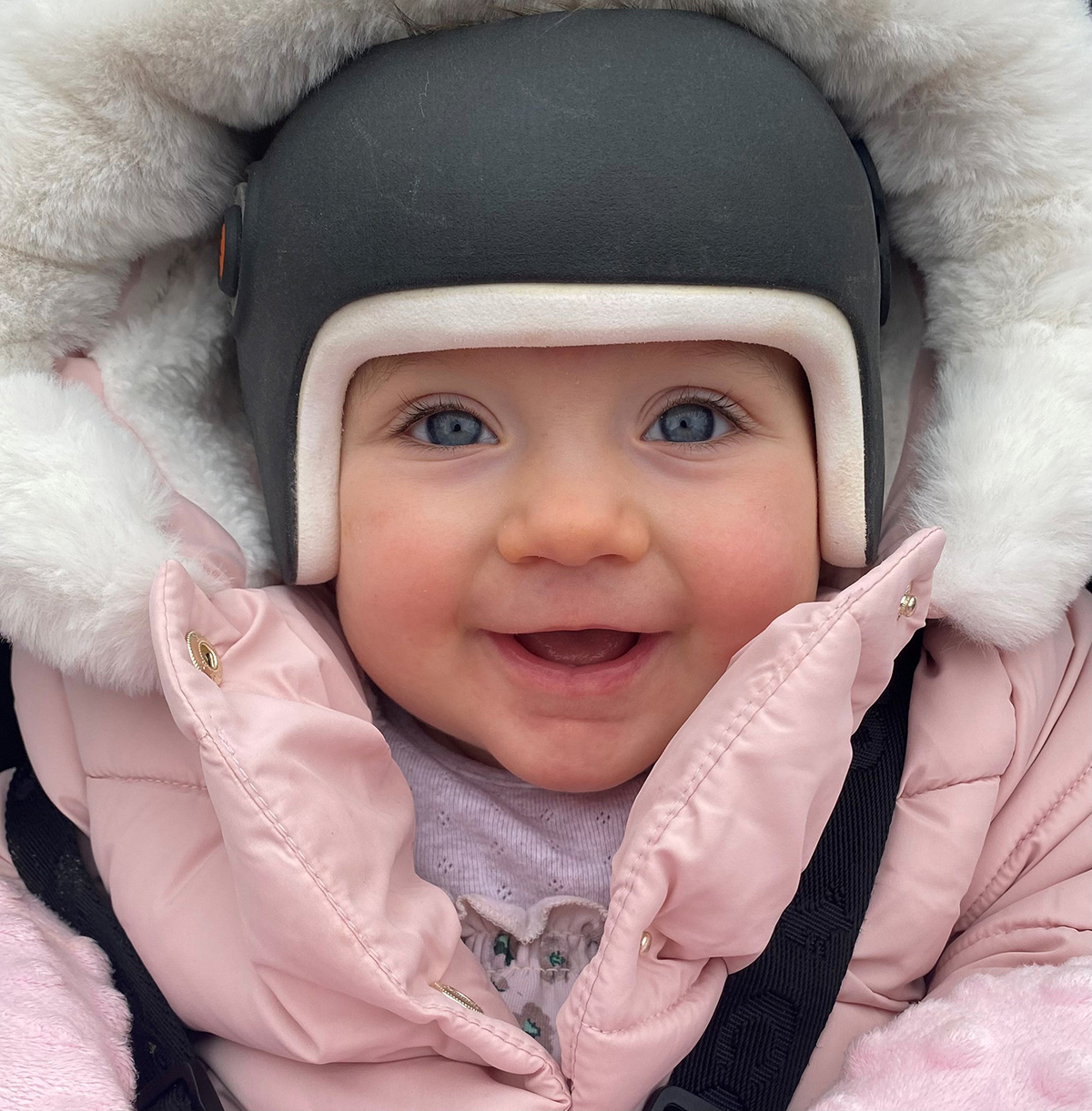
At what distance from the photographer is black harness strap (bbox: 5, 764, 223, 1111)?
927mm

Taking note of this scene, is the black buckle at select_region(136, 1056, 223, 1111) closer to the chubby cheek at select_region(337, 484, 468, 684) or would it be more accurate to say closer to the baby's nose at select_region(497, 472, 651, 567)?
the chubby cheek at select_region(337, 484, 468, 684)

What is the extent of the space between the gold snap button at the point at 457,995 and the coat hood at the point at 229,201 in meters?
0.37

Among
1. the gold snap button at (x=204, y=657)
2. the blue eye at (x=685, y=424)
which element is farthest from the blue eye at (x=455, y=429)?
the gold snap button at (x=204, y=657)

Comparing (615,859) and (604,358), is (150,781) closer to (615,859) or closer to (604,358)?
(615,859)

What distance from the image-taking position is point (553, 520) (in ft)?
2.91

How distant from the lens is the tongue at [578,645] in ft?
3.31

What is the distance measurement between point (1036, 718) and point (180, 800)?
792 millimetres

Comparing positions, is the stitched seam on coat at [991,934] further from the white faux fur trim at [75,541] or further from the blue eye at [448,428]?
the white faux fur trim at [75,541]

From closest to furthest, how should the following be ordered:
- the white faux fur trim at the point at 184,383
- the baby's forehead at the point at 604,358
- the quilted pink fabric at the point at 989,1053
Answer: the quilted pink fabric at the point at 989,1053, the baby's forehead at the point at 604,358, the white faux fur trim at the point at 184,383

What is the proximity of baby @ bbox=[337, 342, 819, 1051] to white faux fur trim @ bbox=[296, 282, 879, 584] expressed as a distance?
0.02m

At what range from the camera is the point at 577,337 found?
0.87 meters

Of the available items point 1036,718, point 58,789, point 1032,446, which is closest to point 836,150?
point 1032,446

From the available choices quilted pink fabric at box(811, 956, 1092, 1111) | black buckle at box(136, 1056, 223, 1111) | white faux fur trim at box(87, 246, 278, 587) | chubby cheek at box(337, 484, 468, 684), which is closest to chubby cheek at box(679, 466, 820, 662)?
chubby cheek at box(337, 484, 468, 684)

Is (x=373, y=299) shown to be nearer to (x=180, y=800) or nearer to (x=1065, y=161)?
(x=180, y=800)
